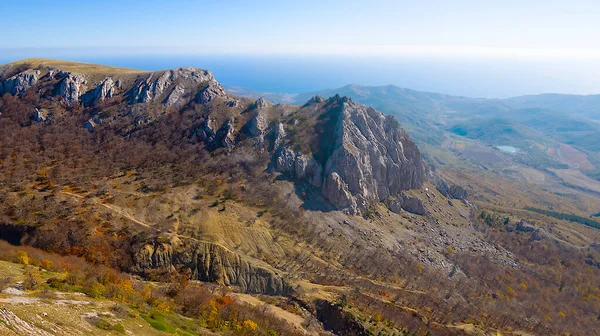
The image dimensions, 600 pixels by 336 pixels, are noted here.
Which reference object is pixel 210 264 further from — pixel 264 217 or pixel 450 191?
pixel 450 191

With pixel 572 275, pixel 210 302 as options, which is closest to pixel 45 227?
pixel 210 302

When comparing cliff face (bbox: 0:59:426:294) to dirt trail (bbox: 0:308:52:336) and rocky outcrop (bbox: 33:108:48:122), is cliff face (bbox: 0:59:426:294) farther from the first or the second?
dirt trail (bbox: 0:308:52:336)

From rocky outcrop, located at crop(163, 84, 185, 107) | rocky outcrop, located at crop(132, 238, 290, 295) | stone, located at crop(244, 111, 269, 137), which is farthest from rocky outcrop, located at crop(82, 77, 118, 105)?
rocky outcrop, located at crop(132, 238, 290, 295)

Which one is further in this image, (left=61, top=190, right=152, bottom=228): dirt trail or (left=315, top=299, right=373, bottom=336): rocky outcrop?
(left=61, top=190, right=152, bottom=228): dirt trail

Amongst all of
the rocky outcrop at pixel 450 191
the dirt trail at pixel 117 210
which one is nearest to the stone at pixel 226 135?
the dirt trail at pixel 117 210

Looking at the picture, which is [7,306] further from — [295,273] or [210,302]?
[295,273]

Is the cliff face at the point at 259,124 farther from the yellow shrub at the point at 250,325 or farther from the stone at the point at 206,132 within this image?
the yellow shrub at the point at 250,325
